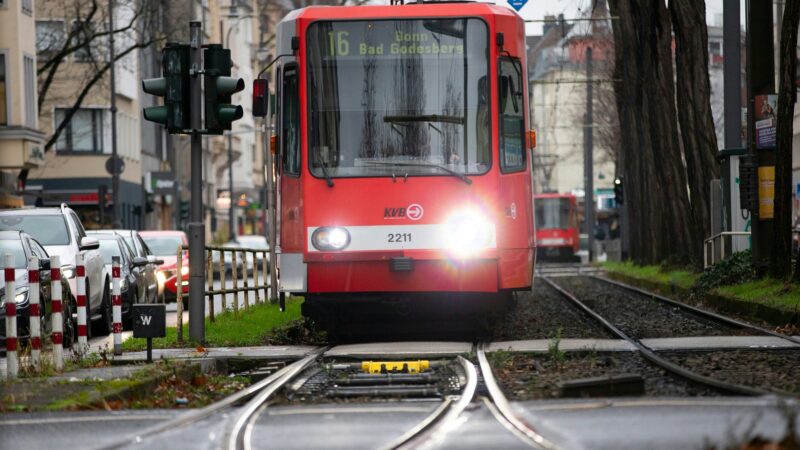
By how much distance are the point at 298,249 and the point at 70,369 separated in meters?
3.54

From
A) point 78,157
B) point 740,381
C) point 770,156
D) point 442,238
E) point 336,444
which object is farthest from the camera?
point 78,157

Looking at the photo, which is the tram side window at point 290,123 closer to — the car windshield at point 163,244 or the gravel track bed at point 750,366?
the gravel track bed at point 750,366

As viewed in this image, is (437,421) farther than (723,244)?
No

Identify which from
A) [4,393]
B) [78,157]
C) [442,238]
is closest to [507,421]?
[4,393]

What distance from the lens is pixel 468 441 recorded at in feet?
29.8

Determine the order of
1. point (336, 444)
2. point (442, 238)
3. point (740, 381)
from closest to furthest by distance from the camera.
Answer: point (336, 444) < point (740, 381) < point (442, 238)

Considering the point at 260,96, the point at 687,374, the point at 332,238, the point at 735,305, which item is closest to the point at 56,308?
the point at 260,96

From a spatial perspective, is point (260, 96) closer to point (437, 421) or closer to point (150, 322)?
point (150, 322)

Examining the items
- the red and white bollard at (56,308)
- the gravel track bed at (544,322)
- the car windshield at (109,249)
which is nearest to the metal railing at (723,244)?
the gravel track bed at (544,322)

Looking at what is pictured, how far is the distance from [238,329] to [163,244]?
16.9 meters

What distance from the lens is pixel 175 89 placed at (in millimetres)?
16812

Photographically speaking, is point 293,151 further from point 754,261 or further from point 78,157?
point 78,157

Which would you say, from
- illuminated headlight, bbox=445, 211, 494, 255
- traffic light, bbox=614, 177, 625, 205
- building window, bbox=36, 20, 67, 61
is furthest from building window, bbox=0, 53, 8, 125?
illuminated headlight, bbox=445, 211, 494, 255

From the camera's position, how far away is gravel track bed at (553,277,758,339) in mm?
19017
